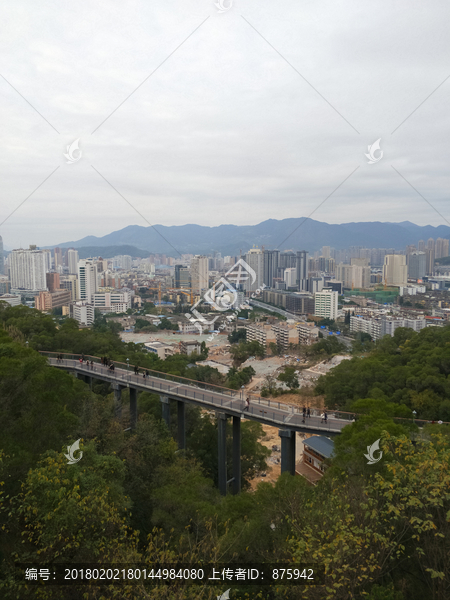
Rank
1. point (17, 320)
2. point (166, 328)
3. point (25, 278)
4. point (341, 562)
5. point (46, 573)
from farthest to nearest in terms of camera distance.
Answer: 1. point (25, 278)
2. point (166, 328)
3. point (17, 320)
4. point (46, 573)
5. point (341, 562)

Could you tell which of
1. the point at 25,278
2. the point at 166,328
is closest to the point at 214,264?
the point at 166,328

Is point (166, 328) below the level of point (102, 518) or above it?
below

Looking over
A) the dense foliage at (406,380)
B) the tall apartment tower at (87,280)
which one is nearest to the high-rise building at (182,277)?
the tall apartment tower at (87,280)

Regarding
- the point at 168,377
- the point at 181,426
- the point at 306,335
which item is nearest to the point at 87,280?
the point at 306,335

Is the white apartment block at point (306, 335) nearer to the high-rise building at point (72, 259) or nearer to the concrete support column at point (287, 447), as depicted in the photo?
the concrete support column at point (287, 447)

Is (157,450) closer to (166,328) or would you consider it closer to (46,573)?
(46,573)

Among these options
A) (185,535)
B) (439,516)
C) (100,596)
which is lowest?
(185,535)

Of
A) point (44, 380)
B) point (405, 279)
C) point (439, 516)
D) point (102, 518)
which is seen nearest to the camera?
point (439, 516)
